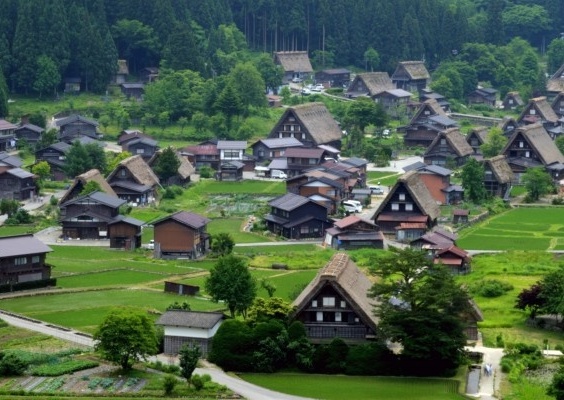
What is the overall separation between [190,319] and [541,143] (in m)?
39.9

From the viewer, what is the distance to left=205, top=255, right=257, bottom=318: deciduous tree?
45062 mm

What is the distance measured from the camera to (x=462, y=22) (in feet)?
365

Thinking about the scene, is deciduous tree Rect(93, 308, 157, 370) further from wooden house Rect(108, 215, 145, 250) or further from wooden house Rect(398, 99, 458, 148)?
wooden house Rect(398, 99, 458, 148)

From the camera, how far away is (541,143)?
77.4m

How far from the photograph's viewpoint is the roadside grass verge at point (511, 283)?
44.0 m

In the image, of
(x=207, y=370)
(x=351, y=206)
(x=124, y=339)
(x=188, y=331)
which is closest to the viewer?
(x=124, y=339)

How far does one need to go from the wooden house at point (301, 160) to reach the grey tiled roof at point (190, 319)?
1367 inches

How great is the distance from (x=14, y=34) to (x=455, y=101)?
95.7ft

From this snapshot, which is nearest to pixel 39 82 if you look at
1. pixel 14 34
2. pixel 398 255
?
pixel 14 34

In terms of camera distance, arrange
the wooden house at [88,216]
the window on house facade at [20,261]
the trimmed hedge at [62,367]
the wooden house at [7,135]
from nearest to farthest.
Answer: the trimmed hedge at [62,367] < the window on house facade at [20,261] < the wooden house at [88,216] < the wooden house at [7,135]

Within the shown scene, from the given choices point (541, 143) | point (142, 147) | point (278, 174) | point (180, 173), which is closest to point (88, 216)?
point (180, 173)

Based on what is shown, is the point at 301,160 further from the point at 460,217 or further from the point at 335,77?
the point at 335,77

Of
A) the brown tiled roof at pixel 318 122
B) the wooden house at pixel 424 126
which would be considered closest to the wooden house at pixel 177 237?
the brown tiled roof at pixel 318 122

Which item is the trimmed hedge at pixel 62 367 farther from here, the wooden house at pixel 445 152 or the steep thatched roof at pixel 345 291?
the wooden house at pixel 445 152
